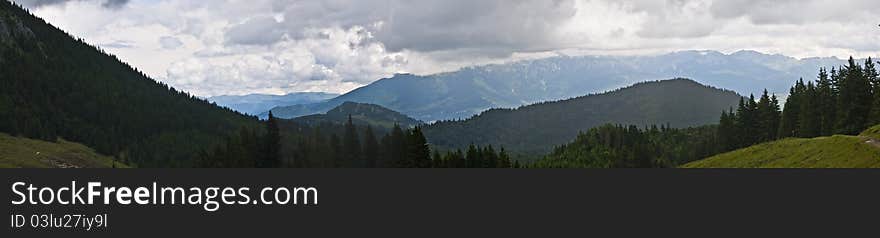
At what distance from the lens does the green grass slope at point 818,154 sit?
8725 centimetres

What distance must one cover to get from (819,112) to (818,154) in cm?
5326

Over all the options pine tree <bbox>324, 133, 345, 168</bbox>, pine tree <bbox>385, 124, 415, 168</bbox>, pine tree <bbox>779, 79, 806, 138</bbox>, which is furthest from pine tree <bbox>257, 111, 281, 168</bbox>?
pine tree <bbox>779, 79, 806, 138</bbox>

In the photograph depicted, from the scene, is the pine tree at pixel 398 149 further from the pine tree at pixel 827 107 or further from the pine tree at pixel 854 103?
the pine tree at pixel 827 107

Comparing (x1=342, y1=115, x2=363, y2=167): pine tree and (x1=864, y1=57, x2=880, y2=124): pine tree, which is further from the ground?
(x1=864, y1=57, x2=880, y2=124): pine tree

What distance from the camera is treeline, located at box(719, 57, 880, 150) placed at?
13262 centimetres

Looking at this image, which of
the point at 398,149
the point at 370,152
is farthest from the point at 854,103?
the point at 370,152

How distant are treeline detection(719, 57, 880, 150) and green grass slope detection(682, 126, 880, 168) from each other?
15703 mm

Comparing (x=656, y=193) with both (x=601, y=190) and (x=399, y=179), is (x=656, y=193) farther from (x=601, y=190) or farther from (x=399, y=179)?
(x=399, y=179)

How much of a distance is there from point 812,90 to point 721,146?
1365 inches

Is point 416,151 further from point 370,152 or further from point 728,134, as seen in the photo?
point 728,134

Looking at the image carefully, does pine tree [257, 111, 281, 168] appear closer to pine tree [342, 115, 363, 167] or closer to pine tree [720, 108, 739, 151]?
pine tree [342, 115, 363, 167]

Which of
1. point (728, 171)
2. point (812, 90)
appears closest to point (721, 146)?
point (812, 90)

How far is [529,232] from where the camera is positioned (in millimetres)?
43688

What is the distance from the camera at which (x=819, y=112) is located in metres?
148
